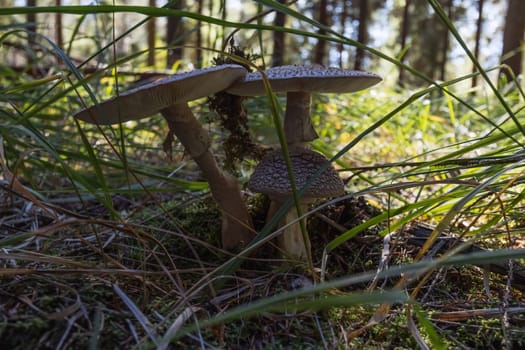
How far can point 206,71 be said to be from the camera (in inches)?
48.0

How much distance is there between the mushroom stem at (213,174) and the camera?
162 cm

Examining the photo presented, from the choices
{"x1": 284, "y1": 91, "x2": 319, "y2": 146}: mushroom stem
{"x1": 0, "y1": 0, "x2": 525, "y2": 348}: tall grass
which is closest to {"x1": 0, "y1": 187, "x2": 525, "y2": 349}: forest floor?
{"x1": 0, "y1": 0, "x2": 525, "y2": 348}: tall grass

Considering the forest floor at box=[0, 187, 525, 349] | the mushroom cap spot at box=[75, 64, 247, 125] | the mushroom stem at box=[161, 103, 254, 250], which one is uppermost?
the mushroom cap spot at box=[75, 64, 247, 125]

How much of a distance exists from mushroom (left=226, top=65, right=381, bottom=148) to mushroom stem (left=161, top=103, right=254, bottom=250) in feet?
0.68

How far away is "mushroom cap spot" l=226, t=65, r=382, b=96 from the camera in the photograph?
1341mm

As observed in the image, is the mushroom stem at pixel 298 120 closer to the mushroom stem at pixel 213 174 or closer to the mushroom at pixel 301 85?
the mushroom at pixel 301 85

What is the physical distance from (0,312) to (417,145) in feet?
10.2

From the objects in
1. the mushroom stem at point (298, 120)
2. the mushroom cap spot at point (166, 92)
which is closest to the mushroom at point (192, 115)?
the mushroom cap spot at point (166, 92)

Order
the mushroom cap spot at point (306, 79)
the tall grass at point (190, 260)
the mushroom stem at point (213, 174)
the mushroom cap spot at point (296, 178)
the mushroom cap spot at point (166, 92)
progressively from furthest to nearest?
1. the mushroom stem at point (213, 174)
2. the mushroom cap spot at point (296, 178)
3. the mushroom cap spot at point (306, 79)
4. the mushroom cap spot at point (166, 92)
5. the tall grass at point (190, 260)

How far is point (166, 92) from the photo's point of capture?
1370 millimetres

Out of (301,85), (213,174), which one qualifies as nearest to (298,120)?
(301,85)

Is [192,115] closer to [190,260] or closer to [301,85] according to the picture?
[301,85]

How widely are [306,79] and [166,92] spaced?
0.46 metres

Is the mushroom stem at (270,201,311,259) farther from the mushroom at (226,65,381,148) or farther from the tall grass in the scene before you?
the mushroom at (226,65,381,148)
